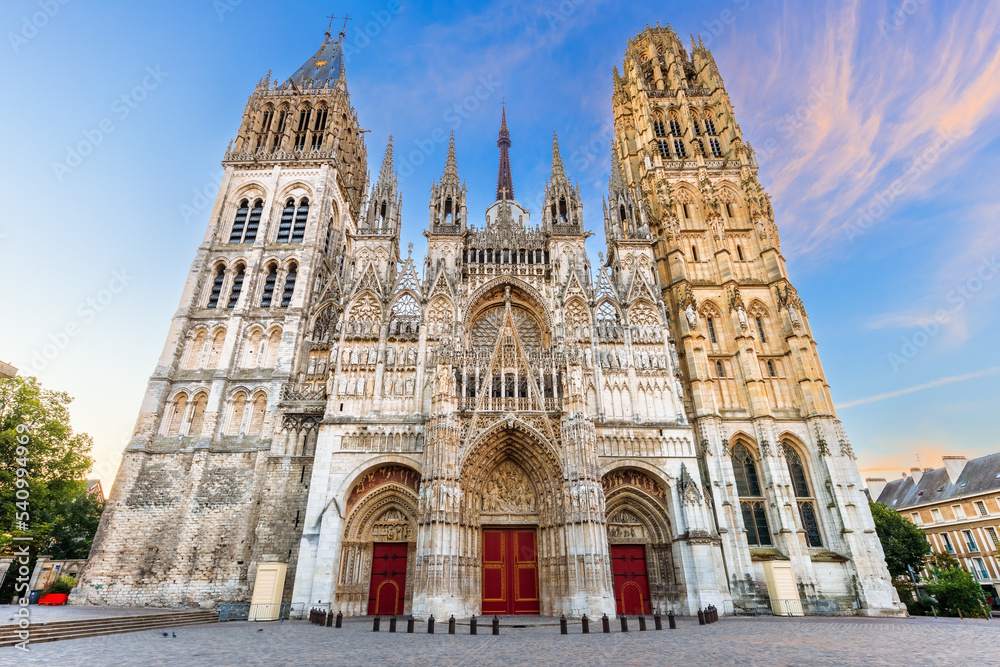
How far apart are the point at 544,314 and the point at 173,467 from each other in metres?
20.4

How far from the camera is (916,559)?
32750 mm

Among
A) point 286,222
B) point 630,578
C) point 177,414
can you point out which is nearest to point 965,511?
point 630,578

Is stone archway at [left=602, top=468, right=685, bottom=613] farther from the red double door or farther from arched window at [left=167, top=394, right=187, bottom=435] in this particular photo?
arched window at [left=167, top=394, right=187, bottom=435]

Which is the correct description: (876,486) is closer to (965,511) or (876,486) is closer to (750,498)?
(965,511)

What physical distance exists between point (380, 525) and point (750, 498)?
17820 mm

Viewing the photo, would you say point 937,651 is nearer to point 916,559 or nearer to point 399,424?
point 399,424

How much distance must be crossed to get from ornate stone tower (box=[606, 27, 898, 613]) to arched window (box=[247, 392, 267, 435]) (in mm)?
22450

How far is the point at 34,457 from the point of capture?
24625 millimetres

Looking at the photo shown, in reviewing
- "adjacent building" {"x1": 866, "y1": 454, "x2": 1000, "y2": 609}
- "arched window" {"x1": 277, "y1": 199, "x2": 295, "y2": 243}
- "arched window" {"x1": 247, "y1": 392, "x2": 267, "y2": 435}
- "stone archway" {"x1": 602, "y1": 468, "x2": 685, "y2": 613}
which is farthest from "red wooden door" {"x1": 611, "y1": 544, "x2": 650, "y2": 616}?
"adjacent building" {"x1": 866, "y1": 454, "x2": 1000, "y2": 609}

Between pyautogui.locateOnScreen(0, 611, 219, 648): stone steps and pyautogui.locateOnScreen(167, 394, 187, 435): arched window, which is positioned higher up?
pyautogui.locateOnScreen(167, 394, 187, 435): arched window

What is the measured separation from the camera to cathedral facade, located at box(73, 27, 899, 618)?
68.3 ft

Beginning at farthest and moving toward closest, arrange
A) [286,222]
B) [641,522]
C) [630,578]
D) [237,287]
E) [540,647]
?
[286,222], [237,287], [641,522], [630,578], [540,647]

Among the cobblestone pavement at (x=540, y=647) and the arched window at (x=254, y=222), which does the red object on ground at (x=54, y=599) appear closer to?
the cobblestone pavement at (x=540, y=647)

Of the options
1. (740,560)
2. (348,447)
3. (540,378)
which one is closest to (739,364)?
(740,560)
